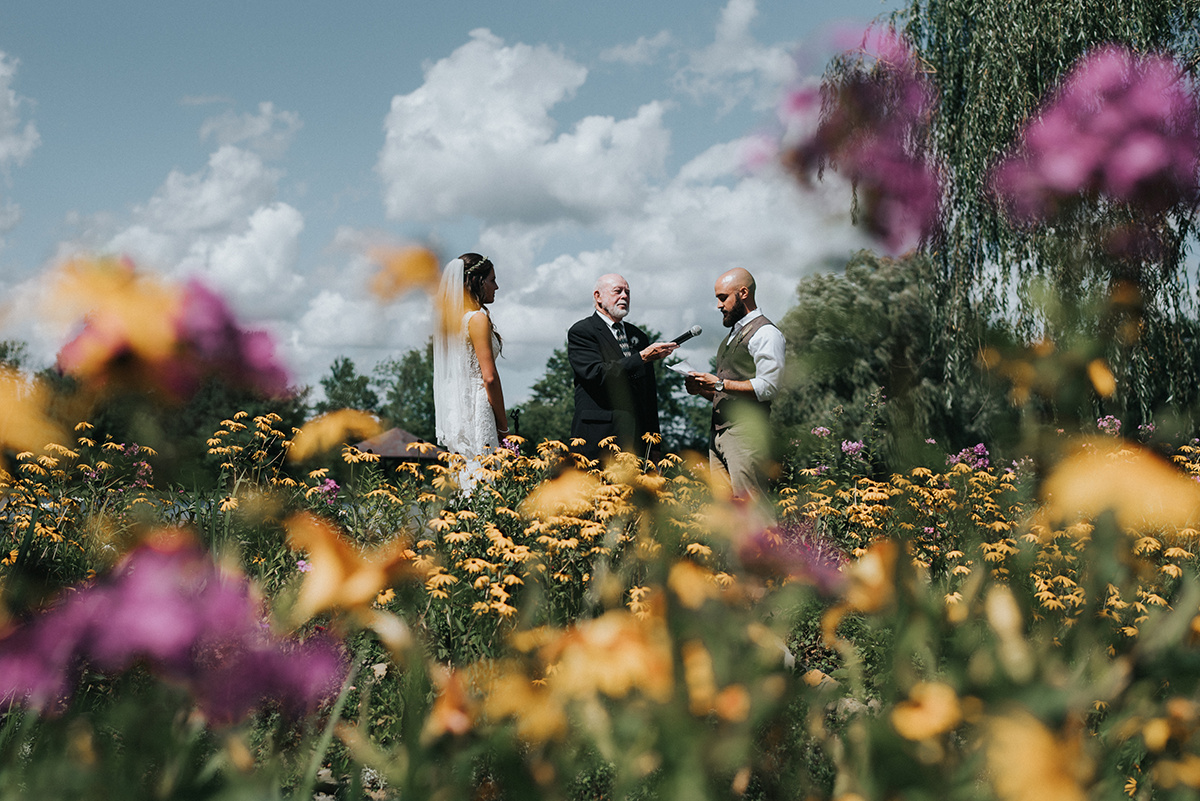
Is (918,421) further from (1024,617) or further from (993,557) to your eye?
(993,557)

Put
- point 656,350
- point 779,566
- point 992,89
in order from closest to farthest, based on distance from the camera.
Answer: point 779,566 < point 656,350 < point 992,89

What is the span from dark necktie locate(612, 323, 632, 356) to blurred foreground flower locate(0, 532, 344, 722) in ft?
10.1

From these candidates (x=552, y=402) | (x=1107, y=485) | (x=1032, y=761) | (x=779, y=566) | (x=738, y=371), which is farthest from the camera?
(x=552, y=402)

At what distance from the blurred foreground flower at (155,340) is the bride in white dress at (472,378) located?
320 cm

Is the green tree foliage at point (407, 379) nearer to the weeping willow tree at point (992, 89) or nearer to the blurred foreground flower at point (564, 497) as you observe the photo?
the blurred foreground flower at point (564, 497)

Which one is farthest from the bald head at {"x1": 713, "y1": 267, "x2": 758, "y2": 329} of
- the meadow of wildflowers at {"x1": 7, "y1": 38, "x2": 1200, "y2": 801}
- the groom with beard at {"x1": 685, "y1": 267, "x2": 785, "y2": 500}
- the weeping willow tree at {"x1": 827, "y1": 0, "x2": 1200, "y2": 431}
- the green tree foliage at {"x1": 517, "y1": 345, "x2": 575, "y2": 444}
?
the green tree foliage at {"x1": 517, "y1": 345, "x2": 575, "y2": 444}

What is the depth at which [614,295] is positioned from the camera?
12.8ft

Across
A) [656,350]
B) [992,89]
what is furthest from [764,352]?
[992,89]

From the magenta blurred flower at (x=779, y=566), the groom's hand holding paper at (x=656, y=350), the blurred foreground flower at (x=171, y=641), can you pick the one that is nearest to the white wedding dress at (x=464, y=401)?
the groom's hand holding paper at (x=656, y=350)

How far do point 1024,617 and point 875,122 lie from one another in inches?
55.2

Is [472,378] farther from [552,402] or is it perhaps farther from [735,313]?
[552,402]

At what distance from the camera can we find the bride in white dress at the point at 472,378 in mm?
3736

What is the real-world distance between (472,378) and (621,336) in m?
0.74

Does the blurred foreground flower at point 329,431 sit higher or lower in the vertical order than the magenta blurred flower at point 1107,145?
lower
